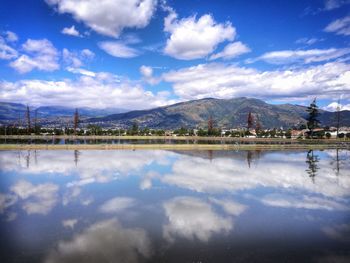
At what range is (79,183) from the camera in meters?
24.8

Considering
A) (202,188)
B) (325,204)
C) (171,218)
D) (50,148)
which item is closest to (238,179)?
(202,188)

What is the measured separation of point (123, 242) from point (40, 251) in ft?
10.1

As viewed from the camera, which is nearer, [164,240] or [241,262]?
[241,262]

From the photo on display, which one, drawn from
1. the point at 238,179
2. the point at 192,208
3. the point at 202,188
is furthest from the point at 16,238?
the point at 238,179

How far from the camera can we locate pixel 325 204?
19.5m

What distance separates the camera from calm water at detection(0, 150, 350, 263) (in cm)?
1189

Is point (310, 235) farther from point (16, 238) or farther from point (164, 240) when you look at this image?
point (16, 238)

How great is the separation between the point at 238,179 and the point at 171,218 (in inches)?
503

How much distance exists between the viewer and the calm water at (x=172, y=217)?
1189cm

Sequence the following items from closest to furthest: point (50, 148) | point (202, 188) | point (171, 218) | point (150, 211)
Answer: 1. point (171, 218)
2. point (150, 211)
3. point (202, 188)
4. point (50, 148)

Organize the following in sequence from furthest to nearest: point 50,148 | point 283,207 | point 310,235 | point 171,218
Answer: point 50,148, point 283,207, point 171,218, point 310,235

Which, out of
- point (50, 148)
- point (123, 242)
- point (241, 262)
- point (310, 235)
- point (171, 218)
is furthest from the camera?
point (50, 148)

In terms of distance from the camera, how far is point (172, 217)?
1628 centimetres

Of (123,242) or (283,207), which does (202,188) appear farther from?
(123,242)
